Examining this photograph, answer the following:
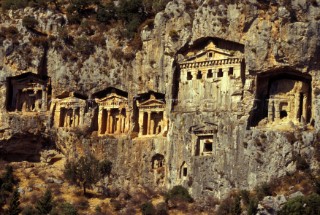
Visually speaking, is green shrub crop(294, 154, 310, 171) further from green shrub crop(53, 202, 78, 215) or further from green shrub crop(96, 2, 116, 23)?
green shrub crop(96, 2, 116, 23)

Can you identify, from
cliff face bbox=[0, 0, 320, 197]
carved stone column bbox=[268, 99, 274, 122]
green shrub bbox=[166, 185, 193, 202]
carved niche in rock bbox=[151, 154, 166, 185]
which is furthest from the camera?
carved niche in rock bbox=[151, 154, 166, 185]

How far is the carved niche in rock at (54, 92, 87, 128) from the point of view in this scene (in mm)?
71750

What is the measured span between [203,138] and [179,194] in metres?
4.09

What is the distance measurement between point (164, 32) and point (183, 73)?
10.8 feet

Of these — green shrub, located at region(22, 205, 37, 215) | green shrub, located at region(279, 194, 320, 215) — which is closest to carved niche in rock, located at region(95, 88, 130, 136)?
green shrub, located at region(22, 205, 37, 215)

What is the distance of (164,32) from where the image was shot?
2707 inches

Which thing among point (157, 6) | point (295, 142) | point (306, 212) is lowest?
point (306, 212)

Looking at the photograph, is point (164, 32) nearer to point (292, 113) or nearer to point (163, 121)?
point (163, 121)

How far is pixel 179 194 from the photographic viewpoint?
64938 mm

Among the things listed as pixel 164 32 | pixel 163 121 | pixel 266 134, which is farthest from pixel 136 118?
pixel 266 134

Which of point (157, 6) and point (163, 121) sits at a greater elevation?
point (157, 6)

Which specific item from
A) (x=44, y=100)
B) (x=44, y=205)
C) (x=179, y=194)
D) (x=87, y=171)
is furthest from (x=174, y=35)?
(x=44, y=205)

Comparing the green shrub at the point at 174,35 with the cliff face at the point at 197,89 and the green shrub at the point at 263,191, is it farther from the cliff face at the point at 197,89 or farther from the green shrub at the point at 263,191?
the green shrub at the point at 263,191

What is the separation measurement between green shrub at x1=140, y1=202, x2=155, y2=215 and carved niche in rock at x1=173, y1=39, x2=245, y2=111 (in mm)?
7350
